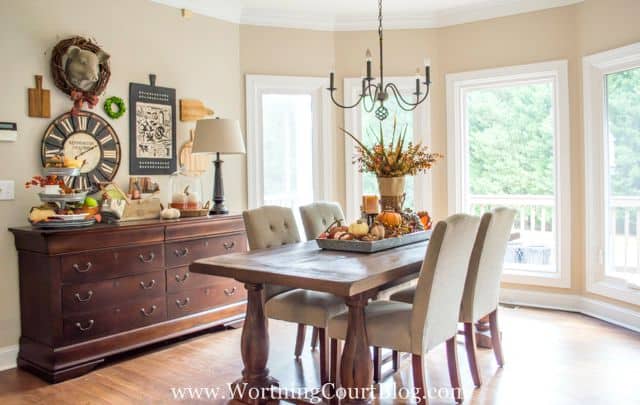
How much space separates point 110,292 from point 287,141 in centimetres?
233

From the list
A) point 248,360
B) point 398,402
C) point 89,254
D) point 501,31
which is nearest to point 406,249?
point 398,402

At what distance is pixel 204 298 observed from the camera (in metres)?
4.02

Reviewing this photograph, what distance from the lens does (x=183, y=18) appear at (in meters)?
4.46

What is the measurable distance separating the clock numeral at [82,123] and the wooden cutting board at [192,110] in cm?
84

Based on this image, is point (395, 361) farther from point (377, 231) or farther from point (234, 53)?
point (234, 53)

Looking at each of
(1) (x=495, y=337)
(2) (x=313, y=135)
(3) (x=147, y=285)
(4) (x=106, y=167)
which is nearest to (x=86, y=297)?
(3) (x=147, y=285)

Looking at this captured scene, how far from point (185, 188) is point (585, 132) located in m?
3.31

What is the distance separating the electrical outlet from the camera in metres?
3.37

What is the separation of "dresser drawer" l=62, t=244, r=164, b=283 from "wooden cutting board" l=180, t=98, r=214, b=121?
1255 millimetres

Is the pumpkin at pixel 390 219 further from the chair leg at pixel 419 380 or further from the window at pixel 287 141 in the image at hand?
the window at pixel 287 141

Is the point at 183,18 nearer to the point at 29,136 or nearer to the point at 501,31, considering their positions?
the point at 29,136

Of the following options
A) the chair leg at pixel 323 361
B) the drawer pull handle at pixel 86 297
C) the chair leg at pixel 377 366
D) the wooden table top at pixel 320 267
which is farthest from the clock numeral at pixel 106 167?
the chair leg at pixel 377 366

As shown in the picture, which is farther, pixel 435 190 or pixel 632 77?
pixel 435 190

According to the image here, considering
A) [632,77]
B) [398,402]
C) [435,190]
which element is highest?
[632,77]
